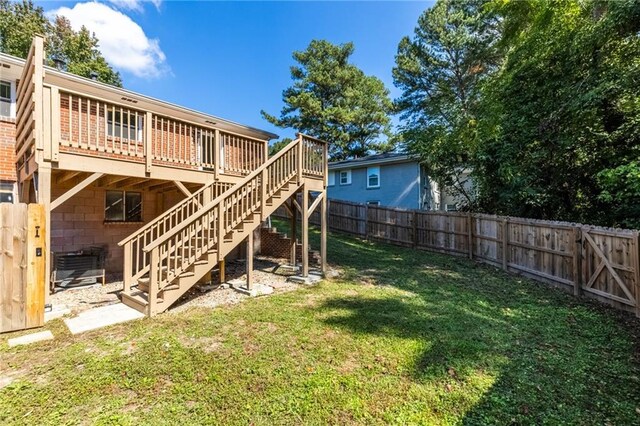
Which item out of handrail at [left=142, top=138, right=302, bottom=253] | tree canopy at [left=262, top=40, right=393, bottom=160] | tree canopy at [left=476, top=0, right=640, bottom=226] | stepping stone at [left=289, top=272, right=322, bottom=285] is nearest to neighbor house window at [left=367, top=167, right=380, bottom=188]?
tree canopy at [left=476, top=0, right=640, bottom=226]

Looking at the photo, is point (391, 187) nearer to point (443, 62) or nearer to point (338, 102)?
point (443, 62)

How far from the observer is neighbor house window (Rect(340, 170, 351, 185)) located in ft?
66.4

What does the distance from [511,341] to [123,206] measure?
9.42 metres

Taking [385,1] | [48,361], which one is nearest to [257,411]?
[48,361]

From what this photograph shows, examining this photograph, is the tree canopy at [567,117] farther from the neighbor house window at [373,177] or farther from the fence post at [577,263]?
the neighbor house window at [373,177]

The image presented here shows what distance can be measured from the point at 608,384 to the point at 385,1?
43.5 ft

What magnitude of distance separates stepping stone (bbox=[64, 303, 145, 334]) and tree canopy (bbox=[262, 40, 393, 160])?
2281 cm

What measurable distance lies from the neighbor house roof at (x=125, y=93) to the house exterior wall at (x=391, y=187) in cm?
865

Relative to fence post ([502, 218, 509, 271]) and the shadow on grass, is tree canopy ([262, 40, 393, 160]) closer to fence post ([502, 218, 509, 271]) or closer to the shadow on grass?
fence post ([502, 218, 509, 271])

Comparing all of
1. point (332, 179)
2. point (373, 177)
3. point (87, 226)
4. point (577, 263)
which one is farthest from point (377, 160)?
point (87, 226)

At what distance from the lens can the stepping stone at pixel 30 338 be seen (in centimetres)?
407

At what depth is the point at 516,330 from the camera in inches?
187

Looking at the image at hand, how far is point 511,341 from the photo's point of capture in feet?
14.2

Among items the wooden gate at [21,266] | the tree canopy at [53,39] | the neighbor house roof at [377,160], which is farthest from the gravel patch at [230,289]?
the tree canopy at [53,39]
